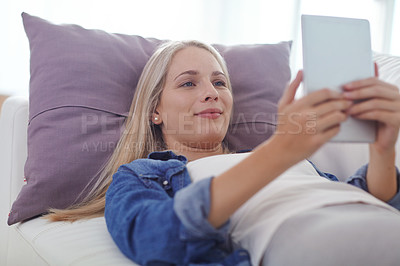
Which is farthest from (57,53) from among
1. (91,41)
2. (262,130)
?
(262,130)

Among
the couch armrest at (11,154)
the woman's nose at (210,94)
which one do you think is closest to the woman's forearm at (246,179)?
the woman's nose at (210,94)

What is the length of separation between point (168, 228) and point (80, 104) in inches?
24.9

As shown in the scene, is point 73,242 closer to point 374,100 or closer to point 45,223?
point 45,223

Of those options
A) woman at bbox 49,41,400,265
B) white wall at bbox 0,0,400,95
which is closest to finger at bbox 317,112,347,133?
woman at bbox 49,41,400,265

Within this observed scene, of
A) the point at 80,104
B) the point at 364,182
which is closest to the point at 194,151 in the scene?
the point at 80,104

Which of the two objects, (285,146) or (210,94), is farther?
(210,94)

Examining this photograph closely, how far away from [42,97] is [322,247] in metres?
0.89

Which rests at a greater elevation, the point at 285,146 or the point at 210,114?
the point at 285,146

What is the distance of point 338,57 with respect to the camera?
2.13ft

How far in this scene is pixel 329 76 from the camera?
0.63m

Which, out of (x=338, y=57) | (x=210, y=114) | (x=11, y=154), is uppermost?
(x=338, y=57)

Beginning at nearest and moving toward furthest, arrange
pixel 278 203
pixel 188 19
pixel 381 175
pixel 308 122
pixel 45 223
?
pixel 308 122, pixel 278 203, pixel 381 175, pixel 45 223, pixel 188 19

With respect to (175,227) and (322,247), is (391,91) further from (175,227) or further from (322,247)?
(175,227)

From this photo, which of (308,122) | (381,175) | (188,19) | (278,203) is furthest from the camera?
(188,19)
